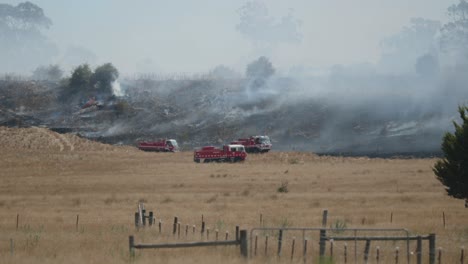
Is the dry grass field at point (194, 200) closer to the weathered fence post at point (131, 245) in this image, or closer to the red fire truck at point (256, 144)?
the weathered fence post at point (131, 245)

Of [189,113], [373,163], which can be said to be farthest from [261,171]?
[189,113]

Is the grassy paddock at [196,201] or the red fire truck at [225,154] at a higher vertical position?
the red fire truck at [225,154]

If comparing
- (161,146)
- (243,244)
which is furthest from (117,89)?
(243,244)

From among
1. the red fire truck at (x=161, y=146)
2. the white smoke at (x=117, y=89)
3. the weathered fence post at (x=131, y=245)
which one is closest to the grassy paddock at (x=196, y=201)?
the weathered fence post at (x=131, y=245)

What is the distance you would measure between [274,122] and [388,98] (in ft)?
64.4

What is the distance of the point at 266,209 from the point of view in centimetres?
3381

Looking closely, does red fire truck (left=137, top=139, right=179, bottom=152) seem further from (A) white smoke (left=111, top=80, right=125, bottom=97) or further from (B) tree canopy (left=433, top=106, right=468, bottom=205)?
(B) tree canopy (left=433, top=106, right=468, bottom=205)

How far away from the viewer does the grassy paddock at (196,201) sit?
2136 centimetres

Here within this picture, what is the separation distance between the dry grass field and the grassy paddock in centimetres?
6

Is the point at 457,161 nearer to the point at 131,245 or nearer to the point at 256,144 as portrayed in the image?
the point at 131,245

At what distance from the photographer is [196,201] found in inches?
1521

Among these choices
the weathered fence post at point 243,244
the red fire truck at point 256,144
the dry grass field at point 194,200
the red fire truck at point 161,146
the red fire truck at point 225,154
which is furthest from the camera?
the red fire truck at point 161,146

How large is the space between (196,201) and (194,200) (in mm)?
548

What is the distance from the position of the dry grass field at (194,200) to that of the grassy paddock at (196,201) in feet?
0.18
